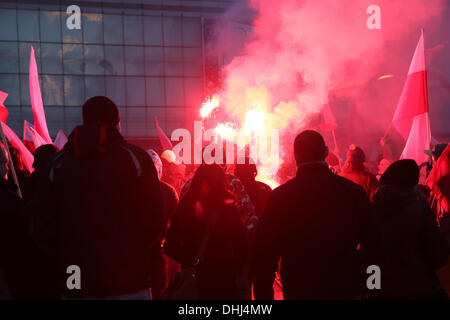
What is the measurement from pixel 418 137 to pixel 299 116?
13539 millimetres

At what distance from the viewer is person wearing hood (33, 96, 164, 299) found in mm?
2520

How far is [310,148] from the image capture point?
2.97 metres

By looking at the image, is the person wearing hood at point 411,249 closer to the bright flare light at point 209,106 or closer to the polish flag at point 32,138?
the polish flag at point 32,138

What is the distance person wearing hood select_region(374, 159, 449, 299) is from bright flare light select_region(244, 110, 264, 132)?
1289 centimetres

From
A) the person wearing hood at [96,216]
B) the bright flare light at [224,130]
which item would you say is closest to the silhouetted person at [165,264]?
the person wearing hood at [96,216]

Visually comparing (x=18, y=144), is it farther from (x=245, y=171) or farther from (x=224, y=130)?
(x=224, y=130)

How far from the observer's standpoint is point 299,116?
2038 cm

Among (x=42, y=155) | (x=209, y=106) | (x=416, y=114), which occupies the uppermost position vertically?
(x=209, y=106)

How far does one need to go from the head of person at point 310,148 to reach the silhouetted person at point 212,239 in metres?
0.73

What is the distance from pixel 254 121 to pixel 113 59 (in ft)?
36.8

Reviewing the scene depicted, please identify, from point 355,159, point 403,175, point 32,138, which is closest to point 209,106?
point 32,138

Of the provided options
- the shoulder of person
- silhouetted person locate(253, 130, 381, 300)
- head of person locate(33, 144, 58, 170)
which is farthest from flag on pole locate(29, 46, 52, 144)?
the shoulder of person
